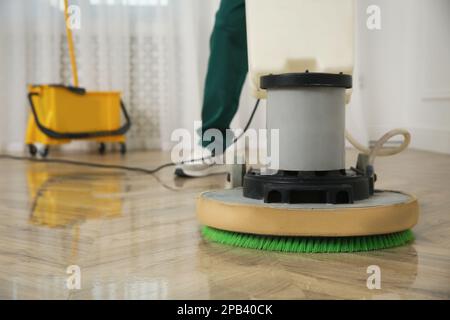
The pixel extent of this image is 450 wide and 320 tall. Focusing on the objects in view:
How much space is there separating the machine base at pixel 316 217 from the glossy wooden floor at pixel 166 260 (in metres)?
0.03

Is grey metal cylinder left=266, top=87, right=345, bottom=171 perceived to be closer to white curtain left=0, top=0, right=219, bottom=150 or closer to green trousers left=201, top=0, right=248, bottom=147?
green trousers left=201, top=0, right=248, bottom=147

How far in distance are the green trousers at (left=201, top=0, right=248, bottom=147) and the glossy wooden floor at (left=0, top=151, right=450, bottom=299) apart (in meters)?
0.34

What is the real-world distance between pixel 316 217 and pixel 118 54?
252cm

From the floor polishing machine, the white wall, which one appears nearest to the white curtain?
the white wall

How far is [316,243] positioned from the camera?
0.73 meters

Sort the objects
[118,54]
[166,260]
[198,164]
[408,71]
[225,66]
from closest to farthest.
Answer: [166,260] < [225,66] < [198,164] < [118,54] < [408,71]

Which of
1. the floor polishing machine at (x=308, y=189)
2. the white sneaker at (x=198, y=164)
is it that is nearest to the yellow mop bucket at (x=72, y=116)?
the white sneaker at (x=198, y=164)

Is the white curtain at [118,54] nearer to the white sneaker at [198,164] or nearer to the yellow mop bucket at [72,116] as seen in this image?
the yellow mop bucket at [72,116]

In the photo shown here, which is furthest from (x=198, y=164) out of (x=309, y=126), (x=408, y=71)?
(x=408, y=71)

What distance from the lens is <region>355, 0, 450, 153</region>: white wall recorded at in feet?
8.74

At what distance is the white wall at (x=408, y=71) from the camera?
105 inches

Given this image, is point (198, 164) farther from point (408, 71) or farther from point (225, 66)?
point (408, 71)

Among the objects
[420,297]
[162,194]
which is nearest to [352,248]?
[420,297]

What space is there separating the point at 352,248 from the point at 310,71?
10.8 inches
